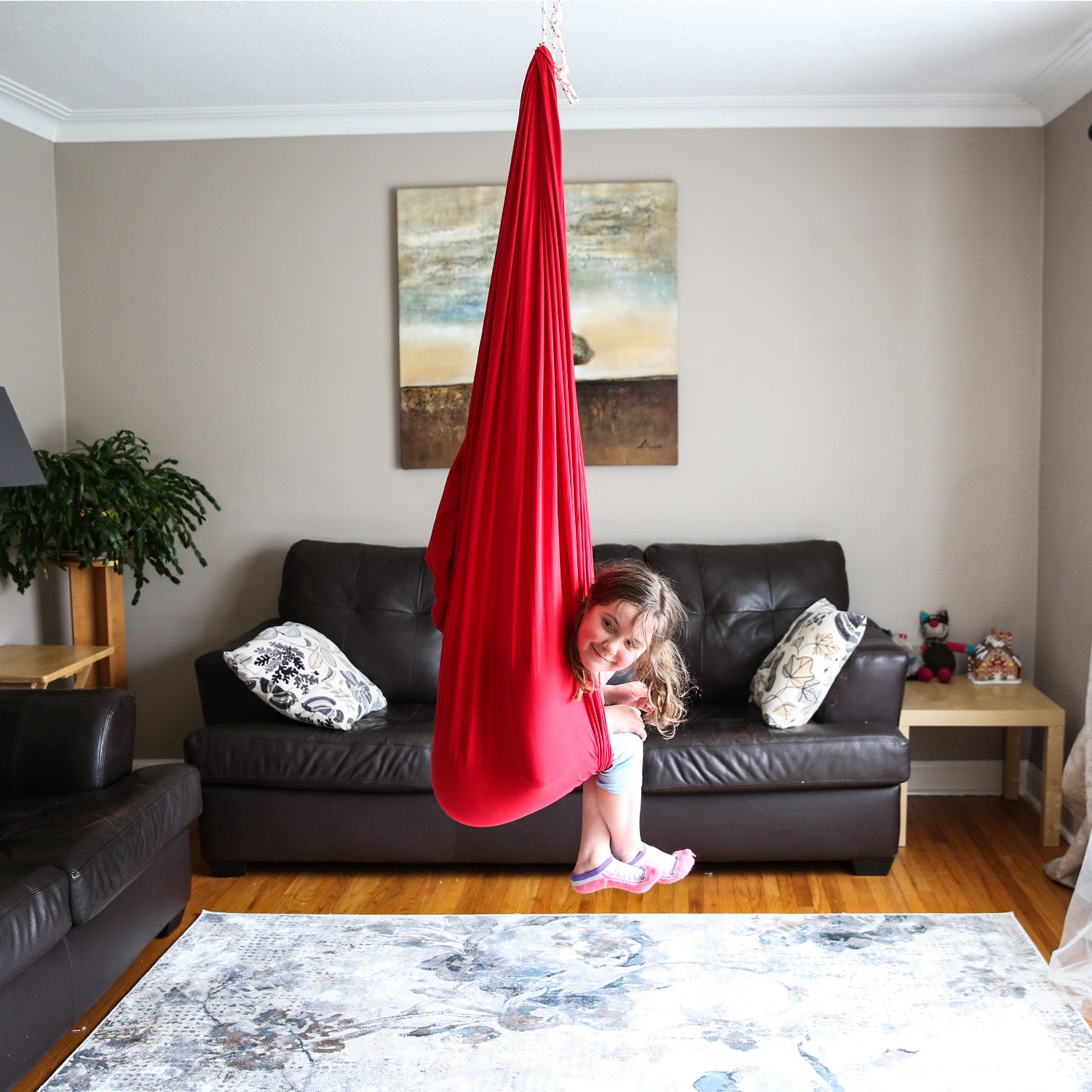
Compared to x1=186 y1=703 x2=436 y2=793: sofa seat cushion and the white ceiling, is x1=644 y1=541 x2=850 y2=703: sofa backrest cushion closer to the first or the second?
x1=186 y1=703 x2=436 y2=793: sofa seat cushion

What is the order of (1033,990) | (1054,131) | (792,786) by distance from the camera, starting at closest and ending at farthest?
(1033,990)
(792,786)
(1054,131)

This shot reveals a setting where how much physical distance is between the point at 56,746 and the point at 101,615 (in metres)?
0.99

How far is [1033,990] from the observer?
94.3 inches

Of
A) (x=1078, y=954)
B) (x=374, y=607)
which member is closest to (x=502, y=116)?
(x=374, y=607)

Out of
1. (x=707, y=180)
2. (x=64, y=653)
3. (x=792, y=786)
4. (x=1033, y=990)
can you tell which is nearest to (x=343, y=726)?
(x=64, y=653)

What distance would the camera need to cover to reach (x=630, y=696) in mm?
1911

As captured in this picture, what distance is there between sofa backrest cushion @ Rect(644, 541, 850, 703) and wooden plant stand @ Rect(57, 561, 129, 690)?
72.7 inches

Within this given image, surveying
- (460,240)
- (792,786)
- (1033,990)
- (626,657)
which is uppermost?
(460,240)

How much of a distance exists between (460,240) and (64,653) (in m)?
1.94

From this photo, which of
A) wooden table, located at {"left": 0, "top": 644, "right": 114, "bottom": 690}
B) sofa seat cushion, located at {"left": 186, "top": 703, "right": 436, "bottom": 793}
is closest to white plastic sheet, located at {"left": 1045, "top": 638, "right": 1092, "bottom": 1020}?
Result: sofa seat cushion, located at {"left": 186, "top": 703, "right": 436, "bottom": 793}

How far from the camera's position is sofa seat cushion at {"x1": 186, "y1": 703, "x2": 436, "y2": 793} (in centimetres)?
294

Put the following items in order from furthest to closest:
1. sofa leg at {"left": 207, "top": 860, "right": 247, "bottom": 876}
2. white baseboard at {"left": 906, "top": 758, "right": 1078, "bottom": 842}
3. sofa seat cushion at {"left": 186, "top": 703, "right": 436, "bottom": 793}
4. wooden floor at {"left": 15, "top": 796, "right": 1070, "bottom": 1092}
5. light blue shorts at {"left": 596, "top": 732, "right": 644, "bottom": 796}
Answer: white baseboard at {"left": 906, "top": 758, "right": 1078, "bottom": 842} → sofa leg at {"left": 207, "top": 860, "right": 247, "bottom": 876} → sofa seat cushion at {"left": 186, "top": 703, "right": 436, "bottom": 793} → wooden floor at {"left": 15, "top": 796, "right": 1070, "bottom": 1092} → light blue shorts at {"left": 596, "top": 732, "right": 644, "bottom": 796}

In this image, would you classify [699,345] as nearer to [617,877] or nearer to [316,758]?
[316,758]

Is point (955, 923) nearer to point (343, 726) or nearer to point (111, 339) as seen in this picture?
point (343, 726)
